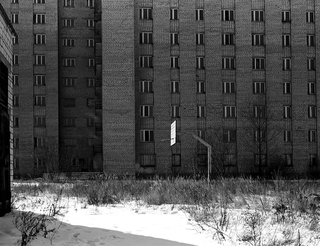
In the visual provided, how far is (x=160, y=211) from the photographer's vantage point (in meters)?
13.8

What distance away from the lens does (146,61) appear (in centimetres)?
5769

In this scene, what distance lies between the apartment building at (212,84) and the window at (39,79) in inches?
454

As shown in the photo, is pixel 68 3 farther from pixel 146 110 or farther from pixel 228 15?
pixel 228 15

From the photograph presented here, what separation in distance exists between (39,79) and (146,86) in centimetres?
1521

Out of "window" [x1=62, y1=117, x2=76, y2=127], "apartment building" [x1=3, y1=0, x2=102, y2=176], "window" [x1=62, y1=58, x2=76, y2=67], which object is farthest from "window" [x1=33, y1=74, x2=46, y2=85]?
"window" [x1=62, y1=117, x2=76, y2=127]

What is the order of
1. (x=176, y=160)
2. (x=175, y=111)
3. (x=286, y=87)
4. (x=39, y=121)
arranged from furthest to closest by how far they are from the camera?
(x=39, y=121), (x=286, y=87), (x=175, y=111), (x=176, y=160)

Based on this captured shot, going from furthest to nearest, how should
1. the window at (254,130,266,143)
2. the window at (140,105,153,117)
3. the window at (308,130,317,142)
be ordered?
1. the window at (308,130,317,142)
2. the window at (254,130,266,143)
3. the window at (140,105,153,117)

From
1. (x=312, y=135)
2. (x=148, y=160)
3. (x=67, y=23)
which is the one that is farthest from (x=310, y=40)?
(x=67, y=23)

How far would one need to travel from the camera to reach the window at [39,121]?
6366 centimetres

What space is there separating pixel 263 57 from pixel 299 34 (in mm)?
4891

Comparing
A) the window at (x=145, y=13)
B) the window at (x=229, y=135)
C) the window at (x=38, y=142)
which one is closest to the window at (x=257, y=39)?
the window at (x=229, y=135)

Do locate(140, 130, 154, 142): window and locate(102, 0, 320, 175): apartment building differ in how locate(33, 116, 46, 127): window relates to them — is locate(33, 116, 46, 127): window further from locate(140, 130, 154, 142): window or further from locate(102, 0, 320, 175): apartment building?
locate(140, 130, 154, 142): window

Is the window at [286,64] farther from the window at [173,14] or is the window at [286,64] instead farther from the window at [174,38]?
the window at [173,14]

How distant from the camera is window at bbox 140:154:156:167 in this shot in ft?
185
